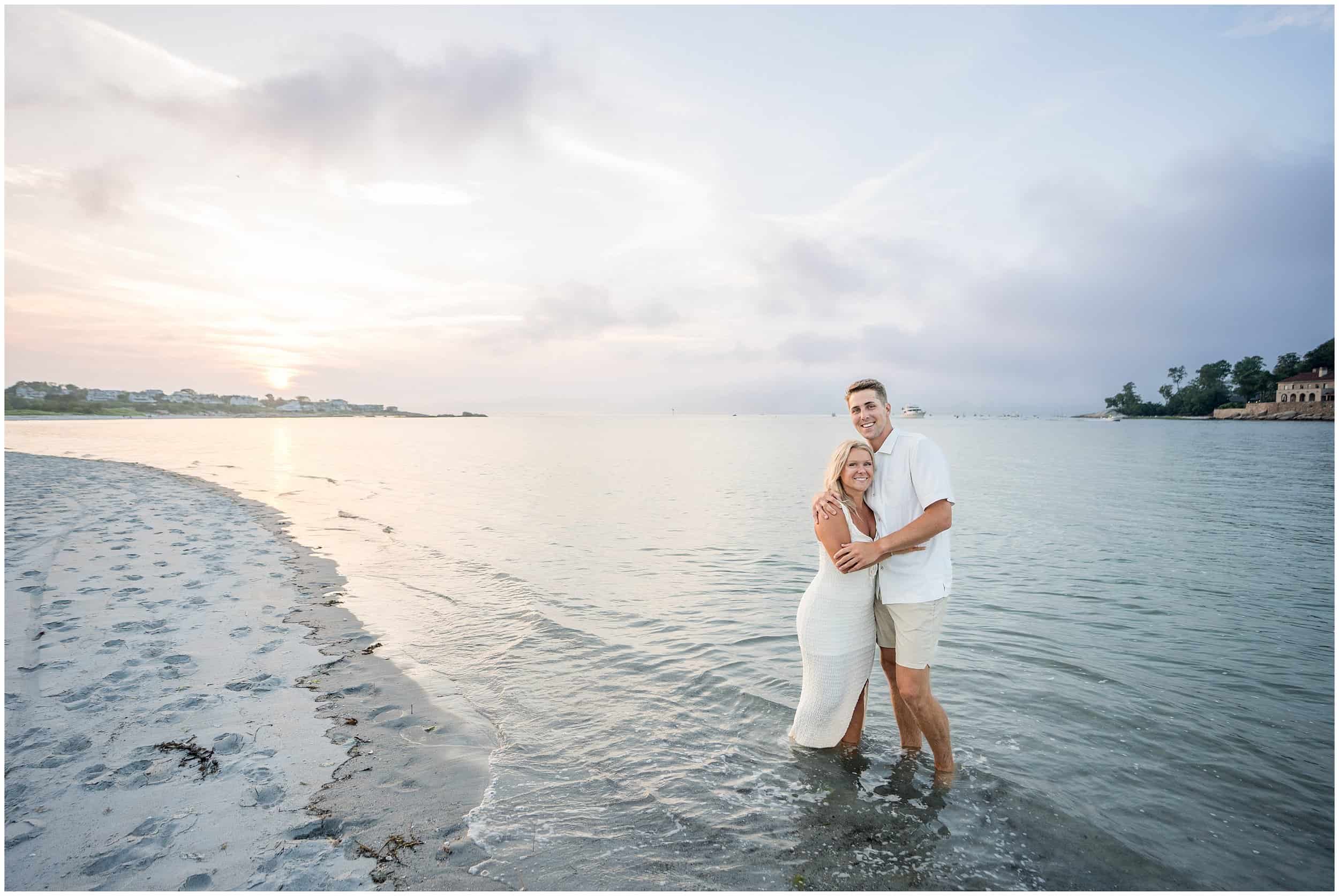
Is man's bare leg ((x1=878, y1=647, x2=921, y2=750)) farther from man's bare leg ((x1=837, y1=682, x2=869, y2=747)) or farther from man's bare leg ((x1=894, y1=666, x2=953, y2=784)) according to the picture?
man's bare leg ((x1=837, y1=682, x2=869, y2=747))

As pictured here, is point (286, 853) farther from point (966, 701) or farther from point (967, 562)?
point (967, 562)

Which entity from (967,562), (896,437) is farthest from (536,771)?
(967,562)

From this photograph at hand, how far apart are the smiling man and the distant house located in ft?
627

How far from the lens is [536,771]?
583 cm

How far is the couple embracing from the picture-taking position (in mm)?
5180

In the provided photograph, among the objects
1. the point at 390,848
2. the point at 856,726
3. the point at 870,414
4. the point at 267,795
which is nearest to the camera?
the point at 390,848

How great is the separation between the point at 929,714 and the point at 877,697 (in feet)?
7.71

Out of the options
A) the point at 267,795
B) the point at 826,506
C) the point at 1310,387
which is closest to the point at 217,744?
the point at 267,795

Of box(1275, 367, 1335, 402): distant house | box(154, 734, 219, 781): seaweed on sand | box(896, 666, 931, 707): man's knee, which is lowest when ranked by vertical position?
box(154, 734, 219, 781): seaweed on sand

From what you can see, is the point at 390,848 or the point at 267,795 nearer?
the point at 390,848

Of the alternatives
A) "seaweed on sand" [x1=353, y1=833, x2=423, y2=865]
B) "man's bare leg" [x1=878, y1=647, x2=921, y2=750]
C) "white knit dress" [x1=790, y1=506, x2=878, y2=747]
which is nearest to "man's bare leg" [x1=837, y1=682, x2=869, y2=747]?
"white knit dress" [x1=790, y1=506, x2=878, y2=747]

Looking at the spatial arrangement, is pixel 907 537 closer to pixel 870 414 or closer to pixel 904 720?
pixel 870 414

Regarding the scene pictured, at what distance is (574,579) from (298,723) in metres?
8.00

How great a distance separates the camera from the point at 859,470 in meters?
5.39
